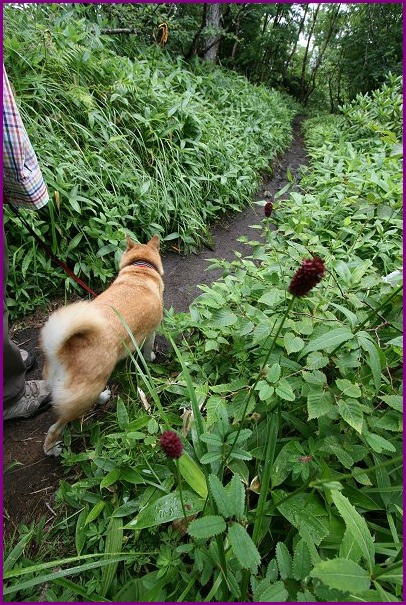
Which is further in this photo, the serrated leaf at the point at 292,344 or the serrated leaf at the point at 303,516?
the serrated leaf at the point at 292,344

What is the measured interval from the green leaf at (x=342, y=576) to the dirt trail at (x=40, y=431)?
1603mm

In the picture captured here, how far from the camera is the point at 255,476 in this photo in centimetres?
156

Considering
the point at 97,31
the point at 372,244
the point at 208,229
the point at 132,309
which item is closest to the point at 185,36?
the point at 97,31

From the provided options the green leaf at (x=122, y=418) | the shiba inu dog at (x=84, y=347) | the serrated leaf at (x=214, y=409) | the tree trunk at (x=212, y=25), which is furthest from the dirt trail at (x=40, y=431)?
the tree trunk at (x=212, y=25)

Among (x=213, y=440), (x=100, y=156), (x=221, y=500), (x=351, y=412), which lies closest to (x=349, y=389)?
(x=351, y=412)

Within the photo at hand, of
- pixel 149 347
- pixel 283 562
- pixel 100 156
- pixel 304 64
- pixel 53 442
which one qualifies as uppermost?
pixel 304 64

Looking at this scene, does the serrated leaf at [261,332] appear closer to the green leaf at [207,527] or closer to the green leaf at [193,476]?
the green leaf at [193,476]

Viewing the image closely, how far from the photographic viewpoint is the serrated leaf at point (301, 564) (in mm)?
990

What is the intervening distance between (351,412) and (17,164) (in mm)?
1871

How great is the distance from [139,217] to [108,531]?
9.75ft

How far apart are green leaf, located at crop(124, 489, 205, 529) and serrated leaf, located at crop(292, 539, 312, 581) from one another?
49cm

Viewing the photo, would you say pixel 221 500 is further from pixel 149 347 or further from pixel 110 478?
pixel 149 347

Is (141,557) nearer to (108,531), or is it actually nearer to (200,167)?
(108,531)

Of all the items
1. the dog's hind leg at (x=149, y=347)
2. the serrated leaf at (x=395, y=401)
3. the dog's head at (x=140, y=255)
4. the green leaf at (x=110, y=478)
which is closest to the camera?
the serrated leaf at (x=395, y=401)
